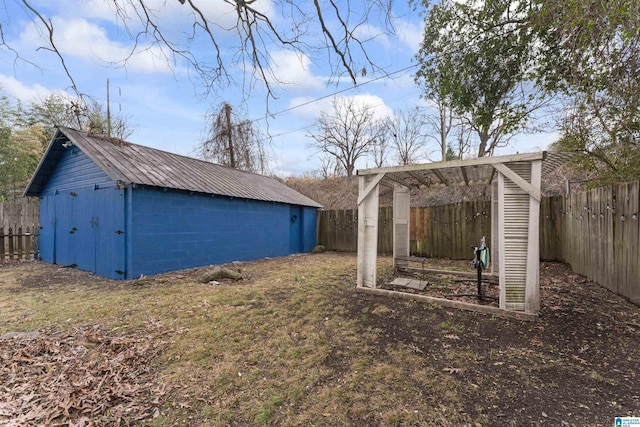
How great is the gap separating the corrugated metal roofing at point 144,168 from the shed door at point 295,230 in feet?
3.88

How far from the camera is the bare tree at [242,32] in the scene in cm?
299

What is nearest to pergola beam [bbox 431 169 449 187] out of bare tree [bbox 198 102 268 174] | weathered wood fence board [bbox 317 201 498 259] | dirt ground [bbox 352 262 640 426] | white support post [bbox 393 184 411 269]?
white support post [bbox 393 184 411 269]

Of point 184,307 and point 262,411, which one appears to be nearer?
point 262,411

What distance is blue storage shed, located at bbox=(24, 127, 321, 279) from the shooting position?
6695 millimetres

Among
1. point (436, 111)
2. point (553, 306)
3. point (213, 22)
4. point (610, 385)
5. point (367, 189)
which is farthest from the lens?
point (436, 111)

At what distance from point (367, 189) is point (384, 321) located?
218cm

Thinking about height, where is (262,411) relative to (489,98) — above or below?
below

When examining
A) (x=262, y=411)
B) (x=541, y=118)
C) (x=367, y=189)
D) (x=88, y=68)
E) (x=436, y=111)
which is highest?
(x=436, y=111)

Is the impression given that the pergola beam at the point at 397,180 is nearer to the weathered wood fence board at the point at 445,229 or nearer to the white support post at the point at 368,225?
the white support post at the point at 368,225

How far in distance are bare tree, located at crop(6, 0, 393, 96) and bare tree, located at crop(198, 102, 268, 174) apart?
12552 millimetres

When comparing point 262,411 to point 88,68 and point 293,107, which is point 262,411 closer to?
point 88,68

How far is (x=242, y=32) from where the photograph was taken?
11.0ft

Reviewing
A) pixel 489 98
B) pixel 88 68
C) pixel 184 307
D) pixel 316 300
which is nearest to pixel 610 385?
pixel 316 300

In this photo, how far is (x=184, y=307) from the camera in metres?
4.46
